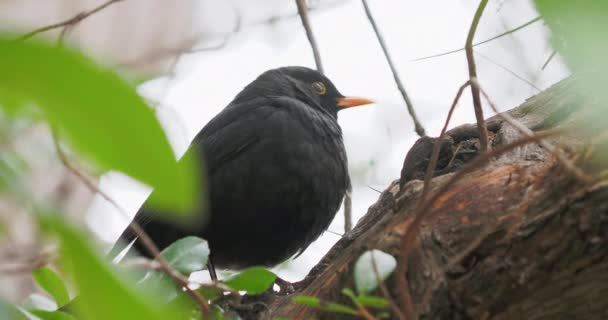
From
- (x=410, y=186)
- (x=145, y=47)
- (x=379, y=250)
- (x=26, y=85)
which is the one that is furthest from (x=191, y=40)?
(x=26, y=85)

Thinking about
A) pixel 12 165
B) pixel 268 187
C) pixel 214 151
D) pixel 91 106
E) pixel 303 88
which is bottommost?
pixel 268 187

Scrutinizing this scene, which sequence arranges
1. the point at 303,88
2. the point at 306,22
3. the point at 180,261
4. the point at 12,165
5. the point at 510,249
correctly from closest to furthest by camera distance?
the point at 12,165
the point at 510,249
the point at 180,261
the point at 306,22
the point at 303,88

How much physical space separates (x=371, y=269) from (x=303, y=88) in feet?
11.0

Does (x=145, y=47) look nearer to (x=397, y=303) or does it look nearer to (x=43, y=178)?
(x=43, y=178)

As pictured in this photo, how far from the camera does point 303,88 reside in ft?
16.3

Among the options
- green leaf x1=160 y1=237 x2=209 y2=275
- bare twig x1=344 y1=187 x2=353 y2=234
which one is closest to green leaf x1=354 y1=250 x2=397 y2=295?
green leaf x1=160 y1=237 x2=209 y2=275

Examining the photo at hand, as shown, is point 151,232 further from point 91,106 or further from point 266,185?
point 91,106

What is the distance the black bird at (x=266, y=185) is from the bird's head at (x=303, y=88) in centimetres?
59

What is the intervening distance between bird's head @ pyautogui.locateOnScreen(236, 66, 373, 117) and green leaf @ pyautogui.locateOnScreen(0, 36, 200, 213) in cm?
439

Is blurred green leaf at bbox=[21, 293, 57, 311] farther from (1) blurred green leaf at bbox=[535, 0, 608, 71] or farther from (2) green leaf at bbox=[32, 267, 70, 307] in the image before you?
(1) blurred green leaf at bbox=[535, 0, 608, 71]

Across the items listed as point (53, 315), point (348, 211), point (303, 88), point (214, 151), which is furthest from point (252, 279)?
point (303, 88)

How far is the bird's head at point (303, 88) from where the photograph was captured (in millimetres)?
4902

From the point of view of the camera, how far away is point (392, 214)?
2.38 meters

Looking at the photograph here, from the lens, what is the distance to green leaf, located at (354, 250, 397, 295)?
5.60 ft
